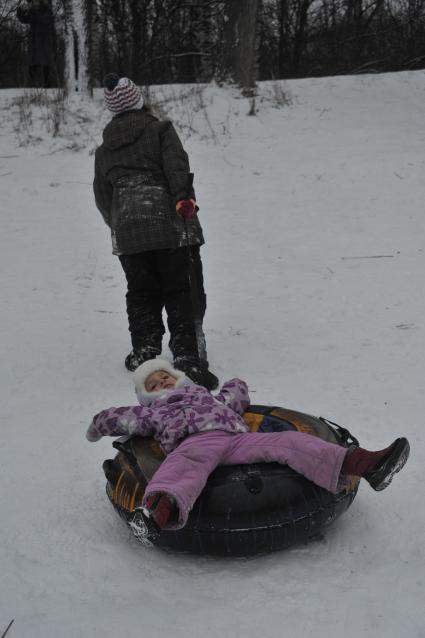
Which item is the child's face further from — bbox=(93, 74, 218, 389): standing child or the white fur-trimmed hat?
bbox=(93, 74, 218, 389): standing child

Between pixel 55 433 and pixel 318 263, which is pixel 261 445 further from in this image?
pixel 318 263

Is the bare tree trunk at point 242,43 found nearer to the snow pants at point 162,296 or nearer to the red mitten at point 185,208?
the snow pants at point 162,296

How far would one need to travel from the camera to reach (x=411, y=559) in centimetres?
254

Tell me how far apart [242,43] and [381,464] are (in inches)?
377

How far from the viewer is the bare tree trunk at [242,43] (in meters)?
10.7

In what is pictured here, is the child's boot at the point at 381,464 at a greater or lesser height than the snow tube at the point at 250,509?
greater

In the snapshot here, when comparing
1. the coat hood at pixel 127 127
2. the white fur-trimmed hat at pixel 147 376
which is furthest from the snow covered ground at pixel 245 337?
the coat hood at pixel 127 127

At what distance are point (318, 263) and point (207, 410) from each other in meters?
4.00

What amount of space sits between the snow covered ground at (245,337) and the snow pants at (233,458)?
31 centimetres

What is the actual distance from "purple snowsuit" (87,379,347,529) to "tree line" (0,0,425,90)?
13960 mm

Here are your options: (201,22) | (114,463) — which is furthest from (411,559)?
(201,22)

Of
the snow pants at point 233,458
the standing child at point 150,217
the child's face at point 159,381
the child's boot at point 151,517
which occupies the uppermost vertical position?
the standing child at point 150,217

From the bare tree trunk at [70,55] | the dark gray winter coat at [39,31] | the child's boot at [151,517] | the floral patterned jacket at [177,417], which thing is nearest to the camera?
the child's boot at [151,517]

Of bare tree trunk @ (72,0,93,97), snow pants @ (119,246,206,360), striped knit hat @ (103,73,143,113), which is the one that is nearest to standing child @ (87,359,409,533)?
snow pants @ (119,246,206,360)
